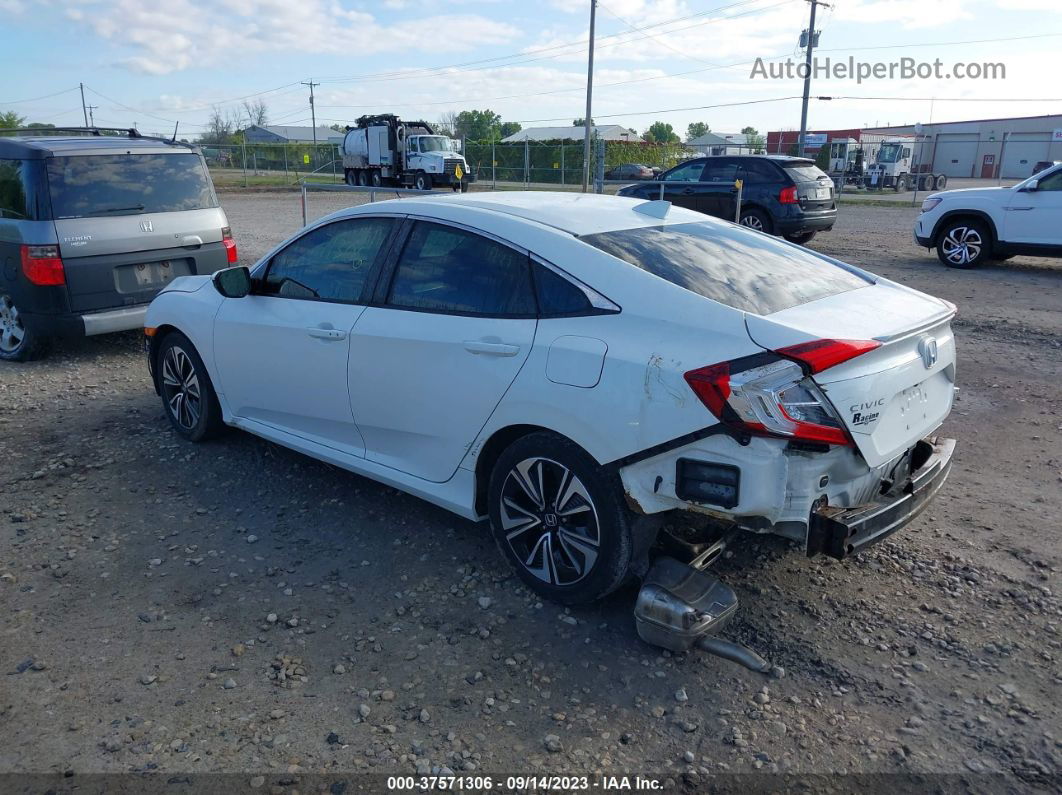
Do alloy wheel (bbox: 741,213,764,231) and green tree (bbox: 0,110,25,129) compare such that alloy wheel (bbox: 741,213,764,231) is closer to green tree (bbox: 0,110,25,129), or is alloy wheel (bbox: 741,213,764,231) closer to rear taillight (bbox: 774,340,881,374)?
rear taillight (bbox: 774,340,881,374)

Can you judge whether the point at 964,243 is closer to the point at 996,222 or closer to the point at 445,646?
the point at 996,222

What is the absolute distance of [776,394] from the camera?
9.53ft

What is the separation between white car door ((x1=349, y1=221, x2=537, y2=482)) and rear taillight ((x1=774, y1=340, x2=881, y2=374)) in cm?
106

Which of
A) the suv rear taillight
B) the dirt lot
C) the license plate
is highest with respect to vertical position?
the suv rear taillight

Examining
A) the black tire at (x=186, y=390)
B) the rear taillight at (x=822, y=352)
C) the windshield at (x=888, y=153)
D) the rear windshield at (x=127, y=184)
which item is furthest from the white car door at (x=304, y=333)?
the windshield at (x=888, y=153)

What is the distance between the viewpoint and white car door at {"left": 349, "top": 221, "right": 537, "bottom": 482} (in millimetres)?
3625

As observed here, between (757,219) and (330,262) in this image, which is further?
(757,219)

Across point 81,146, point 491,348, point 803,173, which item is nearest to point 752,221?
point 803,173

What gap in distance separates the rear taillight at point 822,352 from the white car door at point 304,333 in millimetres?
2182

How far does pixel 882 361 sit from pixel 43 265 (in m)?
6.72

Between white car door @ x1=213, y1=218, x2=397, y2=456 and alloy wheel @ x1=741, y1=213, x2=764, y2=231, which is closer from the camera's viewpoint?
white car door @ x1=213, y1=218, x2=397, y2=456

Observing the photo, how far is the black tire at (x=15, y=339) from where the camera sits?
302 inches

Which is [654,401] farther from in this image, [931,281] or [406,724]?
[931,281]

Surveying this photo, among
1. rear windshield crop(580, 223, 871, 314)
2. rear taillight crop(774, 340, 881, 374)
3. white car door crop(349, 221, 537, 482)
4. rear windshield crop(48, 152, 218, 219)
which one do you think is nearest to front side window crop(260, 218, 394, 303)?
white car door crop(349, 221, 537, 482)
